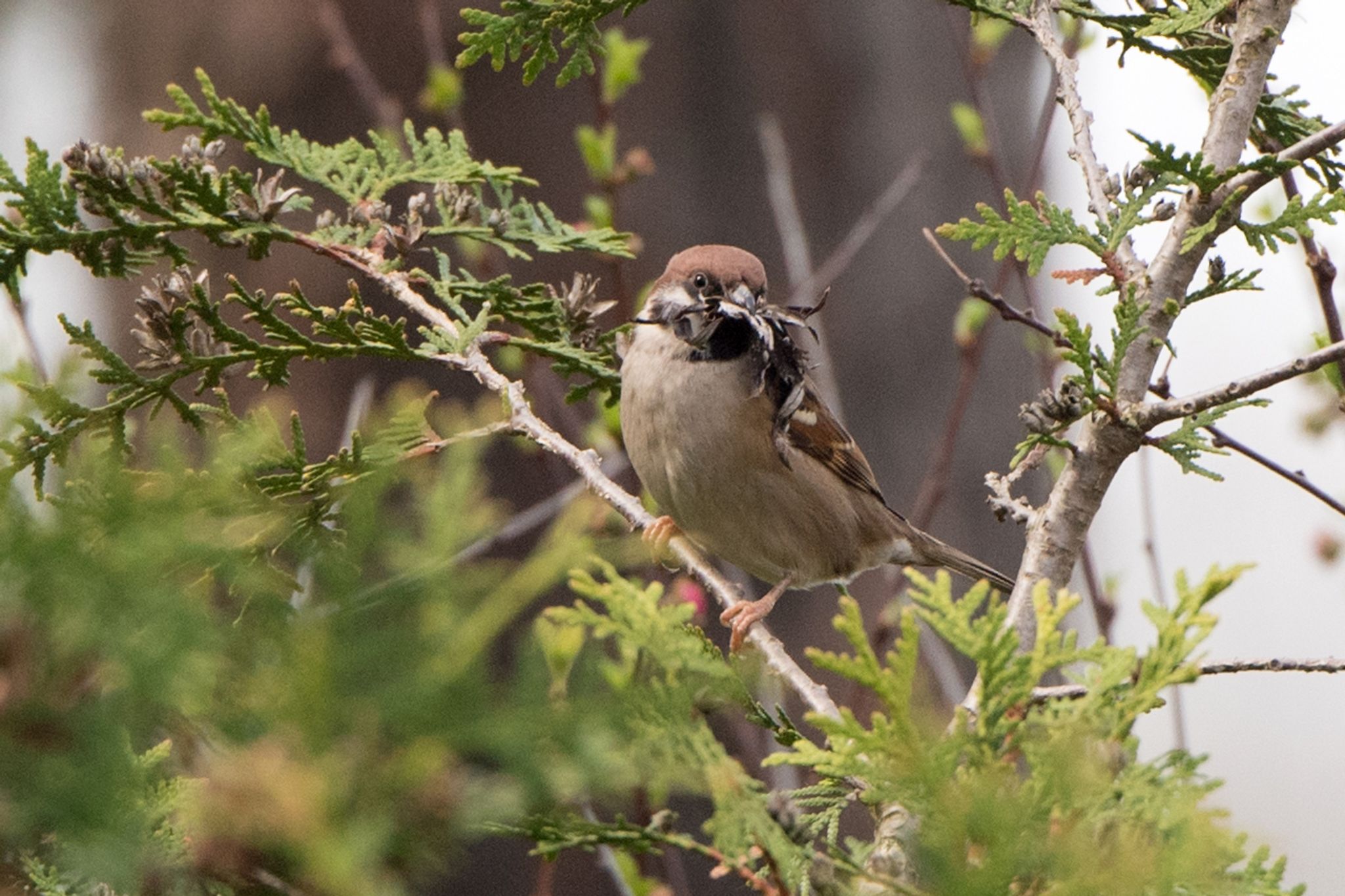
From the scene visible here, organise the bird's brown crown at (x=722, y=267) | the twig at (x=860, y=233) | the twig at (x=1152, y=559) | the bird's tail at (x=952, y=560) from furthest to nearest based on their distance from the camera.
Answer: the bird's tail at (x=952, y=560)
the twig at (x=860, y=233)
the bird's brown crown at (x=722, y=267)
the twig at (x=1152, y=559)

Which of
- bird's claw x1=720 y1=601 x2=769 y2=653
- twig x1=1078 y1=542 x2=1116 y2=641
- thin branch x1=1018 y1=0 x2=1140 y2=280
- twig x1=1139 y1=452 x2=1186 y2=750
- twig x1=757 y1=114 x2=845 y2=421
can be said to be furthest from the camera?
twig x1=757 y1=114 x2=845 y2=421

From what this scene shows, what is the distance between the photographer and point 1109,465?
1672mm

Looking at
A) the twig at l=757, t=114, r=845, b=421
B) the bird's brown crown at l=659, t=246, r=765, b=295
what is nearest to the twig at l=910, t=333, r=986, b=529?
the twig at l=757, t=114, r=845, b=421

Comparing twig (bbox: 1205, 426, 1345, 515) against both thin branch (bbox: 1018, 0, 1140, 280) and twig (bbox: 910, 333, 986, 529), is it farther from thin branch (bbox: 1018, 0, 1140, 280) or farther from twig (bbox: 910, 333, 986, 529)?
twig (bbox: 910, 333, 986, 529)

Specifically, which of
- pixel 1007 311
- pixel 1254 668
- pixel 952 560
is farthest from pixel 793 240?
pixel 1254 668

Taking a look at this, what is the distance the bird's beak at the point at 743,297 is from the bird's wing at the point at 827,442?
41cm

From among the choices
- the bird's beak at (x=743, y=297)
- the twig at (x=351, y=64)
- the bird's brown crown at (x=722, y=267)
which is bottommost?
the bird's beak at (x=743, y=297)

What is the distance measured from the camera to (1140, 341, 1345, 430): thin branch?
1.46m

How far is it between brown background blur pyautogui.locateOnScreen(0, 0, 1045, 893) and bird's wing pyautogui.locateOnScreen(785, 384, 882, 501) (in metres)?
1.04

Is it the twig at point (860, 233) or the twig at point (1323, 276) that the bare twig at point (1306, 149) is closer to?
the twig at point (1323, 276)

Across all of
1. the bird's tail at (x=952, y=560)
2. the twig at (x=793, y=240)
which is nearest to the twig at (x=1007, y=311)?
the twig at (x=793, y=240)

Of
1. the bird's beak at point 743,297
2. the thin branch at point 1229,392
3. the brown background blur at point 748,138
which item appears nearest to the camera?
the thin branch at point 1229,392

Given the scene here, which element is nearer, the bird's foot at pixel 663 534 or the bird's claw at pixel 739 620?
the bird's claw at pixel 739 620

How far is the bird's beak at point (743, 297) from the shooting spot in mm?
3037
